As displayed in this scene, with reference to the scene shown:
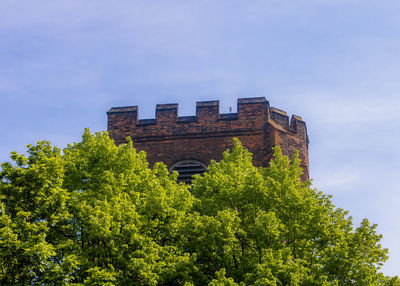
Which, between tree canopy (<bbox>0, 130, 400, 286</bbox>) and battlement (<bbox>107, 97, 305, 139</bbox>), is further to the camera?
battlement (<bbox>107, 97, 305, 139</bbox>)

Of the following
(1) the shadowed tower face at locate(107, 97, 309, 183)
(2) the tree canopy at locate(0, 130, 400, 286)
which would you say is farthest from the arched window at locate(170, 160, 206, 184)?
(2) the tree canopy at locate(0, 130, 400, 286)

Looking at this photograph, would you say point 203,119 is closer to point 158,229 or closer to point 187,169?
point 187,169

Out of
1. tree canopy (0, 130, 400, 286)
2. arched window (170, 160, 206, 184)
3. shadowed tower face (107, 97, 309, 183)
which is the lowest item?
tree canopy (0, 130, 400, 286)

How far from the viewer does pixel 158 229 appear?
16.8 m

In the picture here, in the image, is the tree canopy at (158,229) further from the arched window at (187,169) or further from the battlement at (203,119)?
the battlement at (203,119)

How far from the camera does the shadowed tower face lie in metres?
25.5

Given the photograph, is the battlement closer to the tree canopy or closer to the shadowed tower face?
the shadowed tower face

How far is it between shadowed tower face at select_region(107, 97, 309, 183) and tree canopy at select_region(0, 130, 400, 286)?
686 cm

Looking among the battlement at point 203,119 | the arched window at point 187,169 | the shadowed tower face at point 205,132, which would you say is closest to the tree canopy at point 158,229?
the arched window at point 187,169

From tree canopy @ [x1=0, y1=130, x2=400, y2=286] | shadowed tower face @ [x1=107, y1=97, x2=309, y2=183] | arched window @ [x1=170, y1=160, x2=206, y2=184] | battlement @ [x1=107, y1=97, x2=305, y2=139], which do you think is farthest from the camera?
battlement @ [x1=107, y1=97, x2=305, y2=139]

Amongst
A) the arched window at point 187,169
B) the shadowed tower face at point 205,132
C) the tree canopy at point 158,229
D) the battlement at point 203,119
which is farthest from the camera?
the battlement at point 203,119

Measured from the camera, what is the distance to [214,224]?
15.8 meters

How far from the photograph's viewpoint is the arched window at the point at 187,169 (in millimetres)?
25125

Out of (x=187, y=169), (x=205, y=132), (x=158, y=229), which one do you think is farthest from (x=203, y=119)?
(x=158, y=229)
